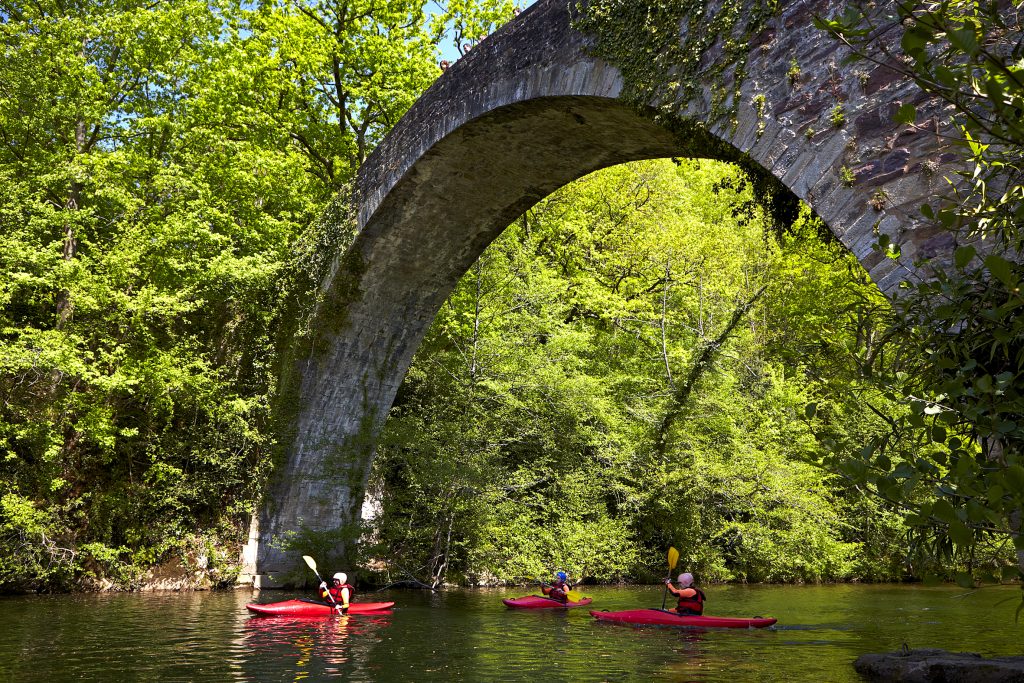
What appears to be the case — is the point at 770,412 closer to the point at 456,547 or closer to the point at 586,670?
the point at 456,547

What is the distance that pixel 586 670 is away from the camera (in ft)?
22.1

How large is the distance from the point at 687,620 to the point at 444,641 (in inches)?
109

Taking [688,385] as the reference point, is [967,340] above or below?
below

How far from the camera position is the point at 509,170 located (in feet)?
32.3

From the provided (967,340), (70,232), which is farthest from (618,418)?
(967,340)

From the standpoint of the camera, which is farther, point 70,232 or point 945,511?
point 70,232

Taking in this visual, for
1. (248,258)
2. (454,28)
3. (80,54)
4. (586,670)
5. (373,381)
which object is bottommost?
(586,670)

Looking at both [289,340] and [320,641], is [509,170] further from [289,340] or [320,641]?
[320,641]

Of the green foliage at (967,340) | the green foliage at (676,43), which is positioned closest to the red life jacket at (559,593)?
the green foliage at (676,43)

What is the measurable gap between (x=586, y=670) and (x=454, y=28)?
14173 mm

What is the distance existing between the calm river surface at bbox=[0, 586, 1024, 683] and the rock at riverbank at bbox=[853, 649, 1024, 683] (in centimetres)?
23

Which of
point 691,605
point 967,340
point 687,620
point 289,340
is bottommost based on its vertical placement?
point 687,620

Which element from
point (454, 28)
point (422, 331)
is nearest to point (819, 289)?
point (454, 28)

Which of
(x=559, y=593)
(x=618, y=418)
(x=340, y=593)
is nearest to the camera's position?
(x=340, y=593)
